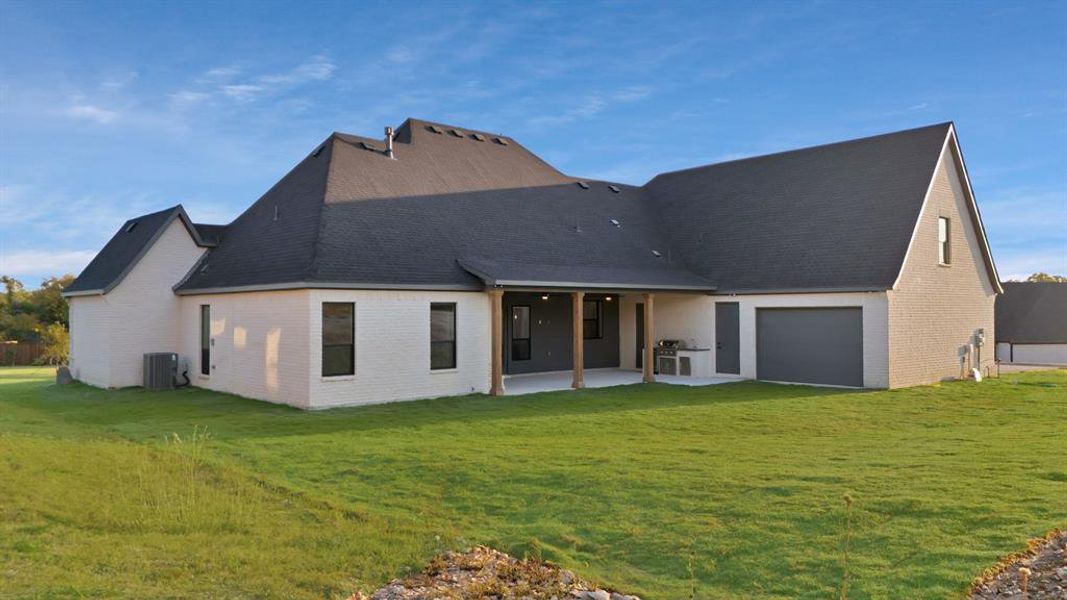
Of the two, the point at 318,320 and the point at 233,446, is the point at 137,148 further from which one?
the point at 233,446

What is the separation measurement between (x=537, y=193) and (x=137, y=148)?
11.2 meters

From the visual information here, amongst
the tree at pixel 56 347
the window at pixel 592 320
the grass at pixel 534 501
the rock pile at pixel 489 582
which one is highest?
the window at pixel 592 320

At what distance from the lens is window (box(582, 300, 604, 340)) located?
2403cm

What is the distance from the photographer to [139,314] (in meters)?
20.0

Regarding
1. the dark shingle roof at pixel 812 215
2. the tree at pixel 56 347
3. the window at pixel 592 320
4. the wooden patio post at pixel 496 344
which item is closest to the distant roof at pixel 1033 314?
the dark shingle roof at pixel 812 215

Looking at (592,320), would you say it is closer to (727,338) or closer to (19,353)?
(727,338)

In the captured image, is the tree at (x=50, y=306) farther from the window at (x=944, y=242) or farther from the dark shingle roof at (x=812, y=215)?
the window at (x=944, y=242)

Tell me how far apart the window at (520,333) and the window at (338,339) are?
22.8ft

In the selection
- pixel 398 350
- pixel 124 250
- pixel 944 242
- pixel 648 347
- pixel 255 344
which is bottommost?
pixel 648 347

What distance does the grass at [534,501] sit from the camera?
5586 mm

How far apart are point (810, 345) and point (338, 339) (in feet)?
40.4

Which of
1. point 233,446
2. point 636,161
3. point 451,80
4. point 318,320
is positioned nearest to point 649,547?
point 233,446

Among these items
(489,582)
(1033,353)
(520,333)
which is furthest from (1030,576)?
(1033,353)

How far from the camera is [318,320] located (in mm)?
15578
